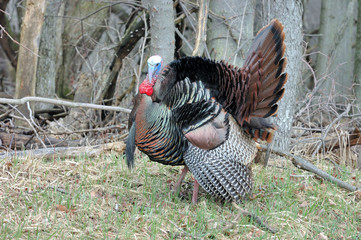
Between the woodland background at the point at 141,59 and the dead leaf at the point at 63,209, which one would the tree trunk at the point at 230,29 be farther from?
the dead leaf at the point at 63,209

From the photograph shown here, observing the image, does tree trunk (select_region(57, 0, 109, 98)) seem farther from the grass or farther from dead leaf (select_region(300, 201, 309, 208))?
dead leaf (select_region(300, 201, 309, 208))

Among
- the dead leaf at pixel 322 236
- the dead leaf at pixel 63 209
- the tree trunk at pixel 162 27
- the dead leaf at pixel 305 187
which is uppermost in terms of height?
the tree trunk at pixel 162 27

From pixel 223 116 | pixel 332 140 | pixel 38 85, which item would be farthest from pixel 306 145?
pixel 38 85

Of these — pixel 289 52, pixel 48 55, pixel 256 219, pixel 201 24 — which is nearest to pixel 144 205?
pixel 256 219

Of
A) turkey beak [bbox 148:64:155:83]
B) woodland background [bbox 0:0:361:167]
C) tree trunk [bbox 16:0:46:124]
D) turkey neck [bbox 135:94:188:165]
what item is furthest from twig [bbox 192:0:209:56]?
tree trunk [bbox 16:0:46:124]

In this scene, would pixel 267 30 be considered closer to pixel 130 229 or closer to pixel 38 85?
pixel 130 229

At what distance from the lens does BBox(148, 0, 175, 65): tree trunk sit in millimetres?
5148

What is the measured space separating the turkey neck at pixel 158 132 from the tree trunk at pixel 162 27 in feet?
4.37

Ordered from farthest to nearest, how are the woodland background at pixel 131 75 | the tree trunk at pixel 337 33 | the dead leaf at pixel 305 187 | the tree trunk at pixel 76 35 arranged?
the tree trunk at pixel 337 33, the tree trunk at pixel 76 35, the woodland background at pixel 131 75, the dead leaf at pixel 305 187

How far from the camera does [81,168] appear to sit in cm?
473

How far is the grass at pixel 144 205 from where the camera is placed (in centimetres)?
351

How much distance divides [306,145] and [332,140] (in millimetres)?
350

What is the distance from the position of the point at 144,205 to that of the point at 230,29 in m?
2.75

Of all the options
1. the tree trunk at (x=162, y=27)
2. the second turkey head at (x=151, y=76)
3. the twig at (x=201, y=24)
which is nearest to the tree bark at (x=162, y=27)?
the tree trunk at (x=162, y=27)
